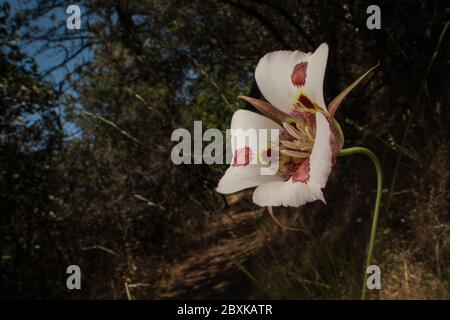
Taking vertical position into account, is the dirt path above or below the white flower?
below

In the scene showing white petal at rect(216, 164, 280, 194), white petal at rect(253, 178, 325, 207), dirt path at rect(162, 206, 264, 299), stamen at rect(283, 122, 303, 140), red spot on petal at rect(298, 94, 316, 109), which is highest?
red spot on petal at rect(298, 94, 316, 109)

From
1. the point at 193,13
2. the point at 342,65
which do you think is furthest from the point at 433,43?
the point at 193,13

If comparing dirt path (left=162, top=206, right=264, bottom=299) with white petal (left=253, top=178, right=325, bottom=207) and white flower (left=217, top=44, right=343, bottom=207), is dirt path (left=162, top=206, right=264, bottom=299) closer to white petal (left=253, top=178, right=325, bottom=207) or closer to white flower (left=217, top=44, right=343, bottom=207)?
white flower (left=217, top=44, right=343, bottom=207)

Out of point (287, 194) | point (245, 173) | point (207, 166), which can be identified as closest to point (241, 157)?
point (245, 173)

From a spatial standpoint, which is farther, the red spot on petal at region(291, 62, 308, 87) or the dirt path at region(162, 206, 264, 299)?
the dirt path at region(162, 206, 264, 299)

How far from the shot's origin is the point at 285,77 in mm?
812

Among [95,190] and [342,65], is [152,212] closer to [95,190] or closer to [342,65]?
[95,190]

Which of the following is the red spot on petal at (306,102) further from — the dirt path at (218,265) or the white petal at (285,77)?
the dirt path at (218,265)

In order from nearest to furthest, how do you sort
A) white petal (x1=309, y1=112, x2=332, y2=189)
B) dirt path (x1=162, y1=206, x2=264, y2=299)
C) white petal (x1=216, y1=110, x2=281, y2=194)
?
white petal (x1=309, y1=112, x2=332, y2=189) → white petal (x1=216, y1=110, x2=281, y2=194) → dirt path (x1=162, y1=206, x2=264, y2=299)

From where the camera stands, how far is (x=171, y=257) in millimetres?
4844

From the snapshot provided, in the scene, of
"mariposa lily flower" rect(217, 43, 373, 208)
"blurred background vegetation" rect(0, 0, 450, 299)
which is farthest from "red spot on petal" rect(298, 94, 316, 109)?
"blurred background vegetation" rect(0, 0, 450, 299)

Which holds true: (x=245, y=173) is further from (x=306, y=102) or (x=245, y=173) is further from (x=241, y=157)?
(x=306, y=102)

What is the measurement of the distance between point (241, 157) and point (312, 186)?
19 cm

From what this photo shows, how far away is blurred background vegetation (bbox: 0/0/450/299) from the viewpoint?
8.63ft
